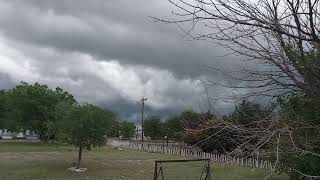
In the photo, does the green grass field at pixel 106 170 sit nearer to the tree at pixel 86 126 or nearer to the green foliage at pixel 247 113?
the tree at pixel 86 126

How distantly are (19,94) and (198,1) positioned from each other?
97.0m

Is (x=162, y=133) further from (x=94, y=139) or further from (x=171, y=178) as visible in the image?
(x=171, y=178)

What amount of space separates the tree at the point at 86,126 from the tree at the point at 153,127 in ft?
264

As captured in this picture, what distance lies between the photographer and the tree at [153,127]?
129 meters

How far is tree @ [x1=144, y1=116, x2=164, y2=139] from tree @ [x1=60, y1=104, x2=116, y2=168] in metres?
80.3

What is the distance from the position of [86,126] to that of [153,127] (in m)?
86.5

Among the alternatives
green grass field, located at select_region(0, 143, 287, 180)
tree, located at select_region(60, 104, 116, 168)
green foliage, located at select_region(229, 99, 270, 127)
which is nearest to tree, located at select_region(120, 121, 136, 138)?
green grass field, located at select_region(0, 143, 287, 180)

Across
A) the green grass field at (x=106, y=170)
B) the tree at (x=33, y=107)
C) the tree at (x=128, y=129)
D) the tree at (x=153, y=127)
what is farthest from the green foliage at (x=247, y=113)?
the tree at (x=128, y=129)

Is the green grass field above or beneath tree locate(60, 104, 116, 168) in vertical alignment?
beneath

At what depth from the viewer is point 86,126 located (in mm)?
45812

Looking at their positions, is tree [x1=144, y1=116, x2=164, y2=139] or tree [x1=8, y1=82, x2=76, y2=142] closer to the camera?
tree [x1=8, y1=82, x2=76, y2=142]

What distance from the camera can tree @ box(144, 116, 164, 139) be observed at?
129450mm

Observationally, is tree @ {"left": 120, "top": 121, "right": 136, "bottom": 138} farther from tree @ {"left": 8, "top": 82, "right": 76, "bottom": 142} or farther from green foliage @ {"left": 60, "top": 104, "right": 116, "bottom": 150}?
green foliage @ {"left": 60, "top": 104, "right": 116, "bottom": 150}

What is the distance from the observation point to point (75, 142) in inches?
1822
